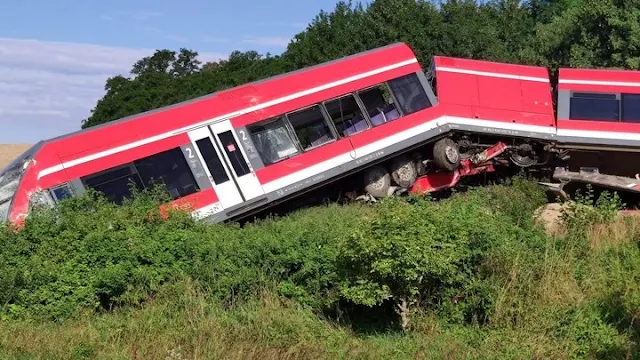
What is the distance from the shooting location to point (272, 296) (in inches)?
356

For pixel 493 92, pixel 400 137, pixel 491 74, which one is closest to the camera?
pixel 400 137

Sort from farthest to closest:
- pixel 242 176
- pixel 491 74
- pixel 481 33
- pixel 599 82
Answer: pixel 481 33
pixel 491 74
pixel 599 82
pixel 242 176

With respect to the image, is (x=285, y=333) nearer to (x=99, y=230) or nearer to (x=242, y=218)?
(x=99, y=230)

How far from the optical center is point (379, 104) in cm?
1658

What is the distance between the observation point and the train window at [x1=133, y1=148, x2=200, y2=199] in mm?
14398

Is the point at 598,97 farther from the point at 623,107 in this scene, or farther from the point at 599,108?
the point at 623,107

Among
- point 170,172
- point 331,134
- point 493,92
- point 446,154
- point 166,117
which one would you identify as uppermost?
point 166,117

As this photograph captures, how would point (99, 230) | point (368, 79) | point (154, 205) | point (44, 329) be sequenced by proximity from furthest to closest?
1. point (368, 79)
2. point (154, 205)
3. point (99, 230)
4. point (44, 329)

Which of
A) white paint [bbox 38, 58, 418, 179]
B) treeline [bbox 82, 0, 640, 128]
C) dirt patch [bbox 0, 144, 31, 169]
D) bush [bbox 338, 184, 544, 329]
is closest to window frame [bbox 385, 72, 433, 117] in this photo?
white paint [bbox 38, 58, 418, 179]

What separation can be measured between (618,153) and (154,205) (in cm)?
997

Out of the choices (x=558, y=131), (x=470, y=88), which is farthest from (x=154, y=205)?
(x=558, y=131)

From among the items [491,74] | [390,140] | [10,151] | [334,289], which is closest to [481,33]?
[491,74]

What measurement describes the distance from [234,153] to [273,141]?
0.91 meters

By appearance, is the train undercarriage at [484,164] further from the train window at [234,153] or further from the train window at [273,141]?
the train window at [234,153]
